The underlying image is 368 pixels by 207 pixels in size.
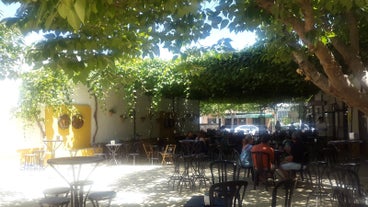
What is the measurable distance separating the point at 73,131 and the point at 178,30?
10641 millimetres

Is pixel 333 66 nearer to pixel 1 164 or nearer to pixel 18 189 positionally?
pixel 18 189

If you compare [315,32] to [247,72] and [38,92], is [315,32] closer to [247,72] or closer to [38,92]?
[247,72]

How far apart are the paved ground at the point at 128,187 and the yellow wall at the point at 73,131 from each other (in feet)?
5.08

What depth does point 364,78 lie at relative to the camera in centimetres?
447

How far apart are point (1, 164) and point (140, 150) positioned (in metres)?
5.81

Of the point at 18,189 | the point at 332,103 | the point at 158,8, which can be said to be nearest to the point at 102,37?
the point at 158,8

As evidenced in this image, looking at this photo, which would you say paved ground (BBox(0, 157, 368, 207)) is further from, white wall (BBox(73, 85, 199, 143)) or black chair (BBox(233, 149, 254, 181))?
white wall (BBox(73, 85, 199, 143))

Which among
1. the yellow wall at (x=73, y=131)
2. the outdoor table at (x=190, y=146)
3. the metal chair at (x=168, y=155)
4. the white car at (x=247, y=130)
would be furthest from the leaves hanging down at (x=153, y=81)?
the white car at (x=247, y=130)

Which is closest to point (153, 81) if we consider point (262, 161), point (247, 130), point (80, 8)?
point (262, 161)

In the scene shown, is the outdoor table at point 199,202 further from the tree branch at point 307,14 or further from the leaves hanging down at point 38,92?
the leaves hanging down at point 38,92

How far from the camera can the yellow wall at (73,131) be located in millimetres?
14516

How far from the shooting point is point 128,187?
9664 millimetres

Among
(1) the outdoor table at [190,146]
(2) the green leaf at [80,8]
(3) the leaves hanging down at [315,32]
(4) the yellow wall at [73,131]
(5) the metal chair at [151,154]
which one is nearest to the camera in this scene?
(2) the green leaf at [80,8]

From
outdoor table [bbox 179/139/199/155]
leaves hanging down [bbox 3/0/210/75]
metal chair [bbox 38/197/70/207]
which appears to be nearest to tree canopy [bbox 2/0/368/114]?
leaves hanging down [bbox 3/0/210/75]
